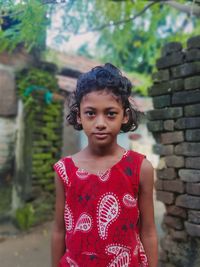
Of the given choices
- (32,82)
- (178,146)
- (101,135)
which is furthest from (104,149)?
(32,82)

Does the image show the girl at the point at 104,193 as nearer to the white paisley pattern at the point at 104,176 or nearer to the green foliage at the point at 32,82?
the white paisley pattern at the point at 104,176

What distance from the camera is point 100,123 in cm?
168

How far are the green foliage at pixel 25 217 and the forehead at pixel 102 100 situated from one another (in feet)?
13.0

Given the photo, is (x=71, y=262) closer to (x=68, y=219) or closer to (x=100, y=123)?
(x=68, y=219)

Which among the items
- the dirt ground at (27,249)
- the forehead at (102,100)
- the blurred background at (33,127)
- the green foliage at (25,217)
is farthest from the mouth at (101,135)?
the green foliage at (25,217)

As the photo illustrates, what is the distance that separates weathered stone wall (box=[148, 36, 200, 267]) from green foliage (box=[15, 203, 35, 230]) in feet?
7.83

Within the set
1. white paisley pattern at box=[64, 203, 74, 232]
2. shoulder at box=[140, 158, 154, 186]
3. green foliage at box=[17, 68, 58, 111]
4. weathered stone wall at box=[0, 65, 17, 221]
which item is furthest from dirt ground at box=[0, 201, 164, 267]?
shoulder at box=[140, 158, 154, 186]

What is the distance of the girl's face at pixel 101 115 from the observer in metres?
1.71

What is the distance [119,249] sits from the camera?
1.65 m

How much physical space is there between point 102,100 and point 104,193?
17.0 inches

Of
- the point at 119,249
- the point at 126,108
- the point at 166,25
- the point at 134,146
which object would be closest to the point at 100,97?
the point at 126,108

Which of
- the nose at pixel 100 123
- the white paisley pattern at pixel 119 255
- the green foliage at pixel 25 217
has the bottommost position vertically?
the green foliage at pixel 25 217

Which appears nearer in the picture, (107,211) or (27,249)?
(107,211)

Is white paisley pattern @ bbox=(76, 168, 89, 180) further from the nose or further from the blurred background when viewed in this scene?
the blurred background
